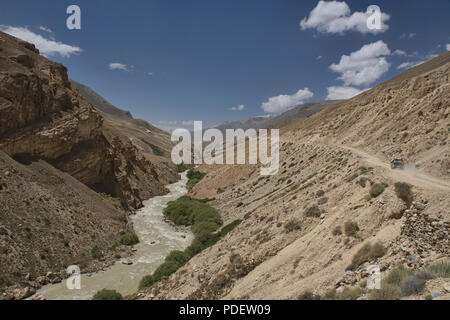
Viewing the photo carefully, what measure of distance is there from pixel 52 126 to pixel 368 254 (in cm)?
3242

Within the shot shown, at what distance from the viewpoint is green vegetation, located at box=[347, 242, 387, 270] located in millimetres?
8094

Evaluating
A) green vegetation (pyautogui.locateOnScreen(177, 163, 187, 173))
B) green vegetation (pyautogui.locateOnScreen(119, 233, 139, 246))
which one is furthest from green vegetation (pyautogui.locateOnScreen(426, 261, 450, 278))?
green vegetation (pyautogui.locateOnScreen(177, 163, 187, 173))

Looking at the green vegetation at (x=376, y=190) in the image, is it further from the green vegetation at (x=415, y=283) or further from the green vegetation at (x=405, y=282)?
the green vegetation at (x=415, y=283)

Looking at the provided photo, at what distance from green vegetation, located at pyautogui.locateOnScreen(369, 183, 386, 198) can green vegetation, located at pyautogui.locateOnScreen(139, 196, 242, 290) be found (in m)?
12.8

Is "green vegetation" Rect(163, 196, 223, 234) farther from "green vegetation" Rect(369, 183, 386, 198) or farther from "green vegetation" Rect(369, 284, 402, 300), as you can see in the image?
"green vegetation" Rect(369, 284, 402, 300)

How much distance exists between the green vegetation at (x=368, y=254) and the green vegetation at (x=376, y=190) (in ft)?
11.8

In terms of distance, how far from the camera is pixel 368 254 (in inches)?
324

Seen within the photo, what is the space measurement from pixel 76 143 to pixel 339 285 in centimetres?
3272

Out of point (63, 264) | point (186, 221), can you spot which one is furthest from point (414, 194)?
point (186, 221)

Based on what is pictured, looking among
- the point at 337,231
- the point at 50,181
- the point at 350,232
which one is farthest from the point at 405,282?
the point at 50,181

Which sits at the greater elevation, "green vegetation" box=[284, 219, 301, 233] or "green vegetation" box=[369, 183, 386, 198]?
"green vegetation" box=[369, 183, 386, 198]

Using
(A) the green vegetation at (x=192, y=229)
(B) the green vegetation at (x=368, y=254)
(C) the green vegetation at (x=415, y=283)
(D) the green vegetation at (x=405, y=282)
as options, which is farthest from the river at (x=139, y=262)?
(C) the green vegetation at (x=415, y=283)

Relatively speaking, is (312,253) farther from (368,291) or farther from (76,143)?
(76,143)

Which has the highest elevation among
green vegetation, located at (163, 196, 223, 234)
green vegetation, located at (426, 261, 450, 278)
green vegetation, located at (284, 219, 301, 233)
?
green vegetation, located at (426, 261, 450, 278)
